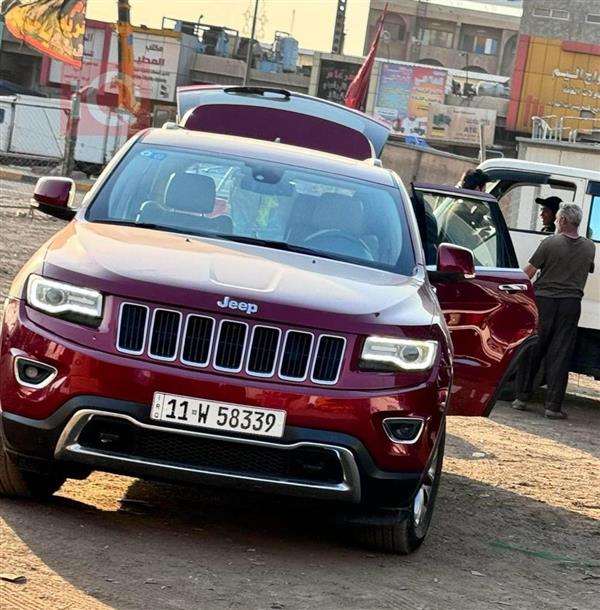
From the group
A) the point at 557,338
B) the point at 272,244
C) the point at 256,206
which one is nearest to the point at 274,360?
the point at 272,244

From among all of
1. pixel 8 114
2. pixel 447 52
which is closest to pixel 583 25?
pixel 447 52

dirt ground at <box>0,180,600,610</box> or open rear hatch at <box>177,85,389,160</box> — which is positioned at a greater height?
open rear hatch at <box>177,85,389,160</box>

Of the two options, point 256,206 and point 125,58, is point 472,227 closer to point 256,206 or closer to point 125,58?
point 256,206

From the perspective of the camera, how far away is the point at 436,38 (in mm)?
123000

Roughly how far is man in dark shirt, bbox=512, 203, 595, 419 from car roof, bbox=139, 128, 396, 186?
17.9 feet

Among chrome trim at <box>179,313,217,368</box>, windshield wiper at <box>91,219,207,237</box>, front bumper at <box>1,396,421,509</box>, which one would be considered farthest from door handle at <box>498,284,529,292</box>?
chrome trim at <box>179,313,217,368</box>

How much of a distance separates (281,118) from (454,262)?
4.59 metres

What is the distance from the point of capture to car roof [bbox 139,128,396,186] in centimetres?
732

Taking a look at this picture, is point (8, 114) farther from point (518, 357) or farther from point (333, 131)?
point (518, 357)

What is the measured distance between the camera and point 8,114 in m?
47.8

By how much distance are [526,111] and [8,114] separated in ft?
141

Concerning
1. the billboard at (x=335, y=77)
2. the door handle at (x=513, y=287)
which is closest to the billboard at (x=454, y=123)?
the billboard at (x=335, y=77)

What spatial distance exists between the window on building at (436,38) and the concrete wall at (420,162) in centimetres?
9102

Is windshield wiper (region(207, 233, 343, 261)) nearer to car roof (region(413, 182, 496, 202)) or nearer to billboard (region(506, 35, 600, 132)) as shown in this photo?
car roof (region(413, 182, 496, 202))
